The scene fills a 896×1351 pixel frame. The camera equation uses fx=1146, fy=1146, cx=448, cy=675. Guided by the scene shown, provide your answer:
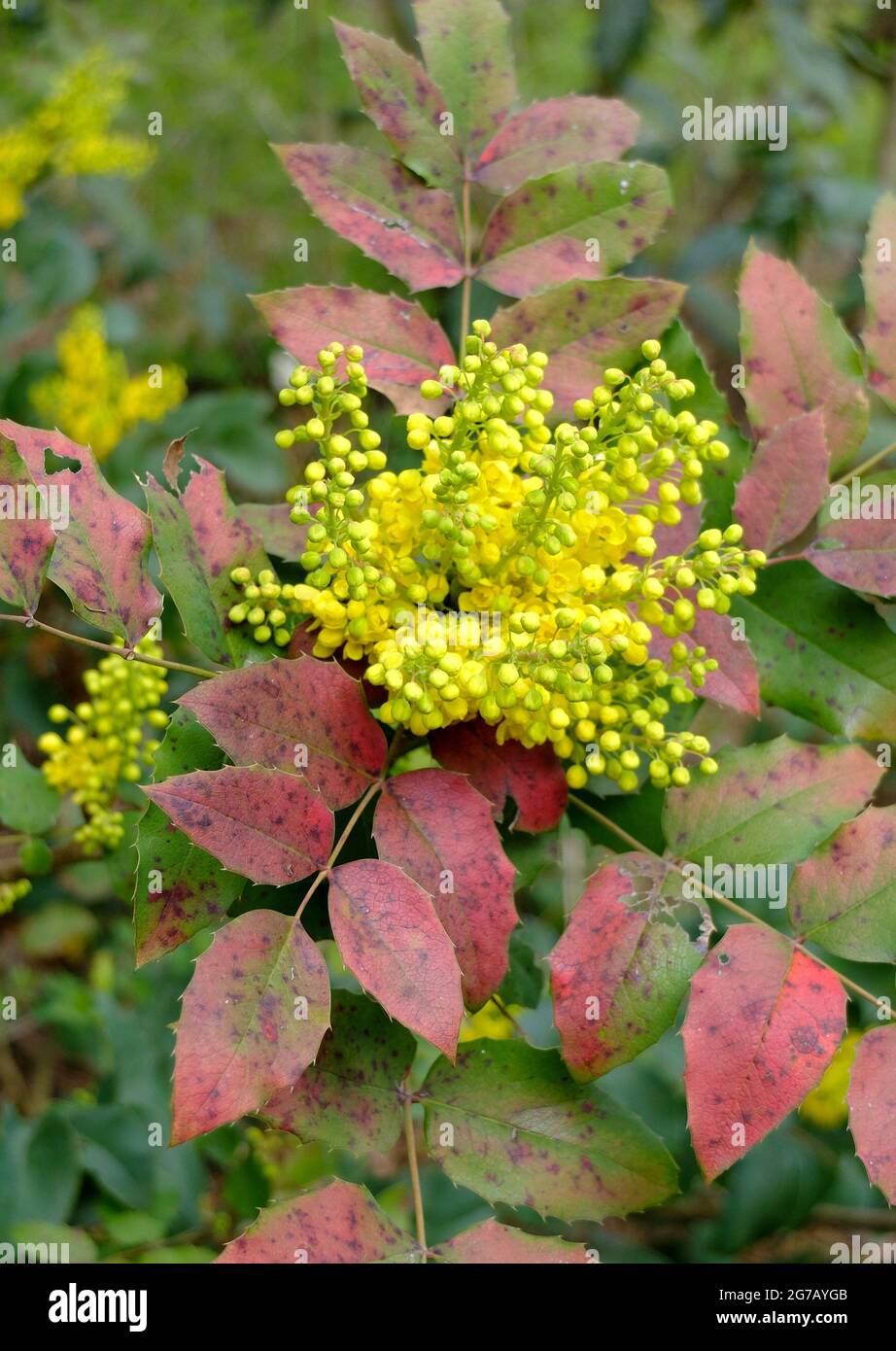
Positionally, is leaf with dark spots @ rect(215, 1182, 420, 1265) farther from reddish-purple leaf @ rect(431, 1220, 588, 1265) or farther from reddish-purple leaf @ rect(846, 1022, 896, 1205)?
reddish-purple leaf @ rect(846, 1022, 896, 1205)

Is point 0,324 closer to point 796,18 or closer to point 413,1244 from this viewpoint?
point 796,18

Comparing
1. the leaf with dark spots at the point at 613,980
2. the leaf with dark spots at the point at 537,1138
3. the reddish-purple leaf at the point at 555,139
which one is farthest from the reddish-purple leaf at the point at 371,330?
the leaf with dark spots at the point at 537,1138

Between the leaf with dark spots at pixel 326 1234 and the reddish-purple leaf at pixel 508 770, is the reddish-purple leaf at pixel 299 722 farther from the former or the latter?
the leaf with dark spots at pixel 326 1234

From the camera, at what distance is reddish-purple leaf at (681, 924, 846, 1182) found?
3.46 feet

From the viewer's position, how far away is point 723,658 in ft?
4.13

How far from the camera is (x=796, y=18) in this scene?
9.44 ft

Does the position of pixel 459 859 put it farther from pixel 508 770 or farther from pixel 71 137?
pixel 71 137

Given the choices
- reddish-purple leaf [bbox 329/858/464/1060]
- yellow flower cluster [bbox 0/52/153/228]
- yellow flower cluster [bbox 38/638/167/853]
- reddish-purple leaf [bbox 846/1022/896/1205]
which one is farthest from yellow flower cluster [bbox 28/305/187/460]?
reddish-purple leaf [bbox 846/1022/896/1205]

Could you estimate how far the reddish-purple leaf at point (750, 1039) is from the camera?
105 cm

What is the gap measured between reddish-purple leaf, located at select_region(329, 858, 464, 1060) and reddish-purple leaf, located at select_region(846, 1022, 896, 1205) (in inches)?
15.8

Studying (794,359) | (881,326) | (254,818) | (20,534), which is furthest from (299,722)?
(881,326)
